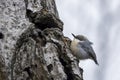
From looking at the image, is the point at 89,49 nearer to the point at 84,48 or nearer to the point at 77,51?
the point at 84,48

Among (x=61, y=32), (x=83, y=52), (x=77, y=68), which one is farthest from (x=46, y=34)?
(x=83, y=52)

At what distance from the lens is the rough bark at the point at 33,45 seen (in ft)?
16.0

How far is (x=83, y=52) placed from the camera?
255 inches

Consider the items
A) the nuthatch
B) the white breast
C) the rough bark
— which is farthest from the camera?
the nuthatch

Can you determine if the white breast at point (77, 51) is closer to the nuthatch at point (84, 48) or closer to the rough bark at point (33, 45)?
the nuthatch at point (84, 48)

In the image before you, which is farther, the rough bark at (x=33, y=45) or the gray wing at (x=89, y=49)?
the gray wing at (x=89, y=49)

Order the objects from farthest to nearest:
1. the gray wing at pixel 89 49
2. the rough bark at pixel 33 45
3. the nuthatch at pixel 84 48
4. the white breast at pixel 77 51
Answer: the gray wing at pixel 89 49 < the nuthatch at pixel 84 48 < the white breast at pixel 77 51 < the rough bark at pixel 33 45

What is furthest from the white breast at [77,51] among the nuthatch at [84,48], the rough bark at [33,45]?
the rough bark at [33,45]

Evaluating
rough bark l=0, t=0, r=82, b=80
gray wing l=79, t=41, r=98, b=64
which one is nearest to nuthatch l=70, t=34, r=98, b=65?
gray wing l=79, t=41, r=98, b=64

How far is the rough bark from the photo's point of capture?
4.88m

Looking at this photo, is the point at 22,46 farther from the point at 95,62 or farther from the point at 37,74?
the point at 95,62

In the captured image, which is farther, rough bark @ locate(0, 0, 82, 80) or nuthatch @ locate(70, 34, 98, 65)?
nuthatch @ locate(70, 34, 98, 65)

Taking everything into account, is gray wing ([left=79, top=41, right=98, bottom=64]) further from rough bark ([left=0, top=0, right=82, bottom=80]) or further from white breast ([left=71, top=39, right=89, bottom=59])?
rough bark ([left=0, top=0, right=82, bottom=80])

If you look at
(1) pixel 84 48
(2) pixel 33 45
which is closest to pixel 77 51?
(1) pixel 84 48
